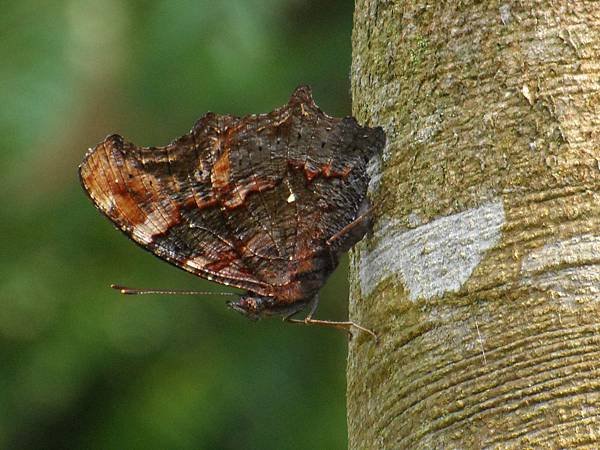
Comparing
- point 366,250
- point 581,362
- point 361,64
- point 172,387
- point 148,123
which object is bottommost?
point 581,362

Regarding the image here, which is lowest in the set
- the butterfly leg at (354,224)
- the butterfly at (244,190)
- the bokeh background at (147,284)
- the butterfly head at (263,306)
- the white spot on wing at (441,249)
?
the white spot on wing at (441,249)

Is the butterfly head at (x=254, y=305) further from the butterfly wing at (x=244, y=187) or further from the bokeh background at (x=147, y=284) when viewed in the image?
the bokeh background at (x=147, y=284)

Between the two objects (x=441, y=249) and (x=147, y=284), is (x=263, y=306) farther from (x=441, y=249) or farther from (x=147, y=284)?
(x=147, y=284)

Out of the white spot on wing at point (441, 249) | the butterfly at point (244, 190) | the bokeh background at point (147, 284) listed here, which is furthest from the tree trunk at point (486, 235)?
the bokeh background at point (147, 284)

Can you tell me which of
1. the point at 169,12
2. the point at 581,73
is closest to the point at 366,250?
the point at 581,73

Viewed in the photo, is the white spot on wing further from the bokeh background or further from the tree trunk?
the bokeh background

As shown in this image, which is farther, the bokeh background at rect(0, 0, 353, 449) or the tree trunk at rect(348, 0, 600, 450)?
the bokeh background at rect(0, 0, 353, 449)

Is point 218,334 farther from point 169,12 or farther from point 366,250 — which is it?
point 366,250

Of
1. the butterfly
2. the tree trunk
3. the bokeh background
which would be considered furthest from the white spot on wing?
the bokeh background
